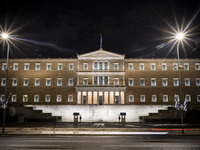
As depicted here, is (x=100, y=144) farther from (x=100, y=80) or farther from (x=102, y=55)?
(x=102, y=55)

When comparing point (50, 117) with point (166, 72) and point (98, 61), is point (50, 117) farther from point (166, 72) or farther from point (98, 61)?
point (166, 72)

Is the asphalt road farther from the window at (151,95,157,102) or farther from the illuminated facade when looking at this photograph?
the window at (151,95,157,102)

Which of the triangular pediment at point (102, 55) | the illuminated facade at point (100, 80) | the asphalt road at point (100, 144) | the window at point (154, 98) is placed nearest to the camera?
the asphalt road at point (100, 144)

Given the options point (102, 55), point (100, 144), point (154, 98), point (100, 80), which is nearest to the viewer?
point (100, 144)

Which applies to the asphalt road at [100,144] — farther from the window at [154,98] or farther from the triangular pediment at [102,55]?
the triangular pediment at [102,55]

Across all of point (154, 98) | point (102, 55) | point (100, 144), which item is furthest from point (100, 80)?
point (100, 144)

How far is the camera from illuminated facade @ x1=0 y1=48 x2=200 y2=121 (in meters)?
53.6

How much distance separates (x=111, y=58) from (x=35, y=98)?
2271cm

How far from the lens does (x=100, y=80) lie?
54.5m

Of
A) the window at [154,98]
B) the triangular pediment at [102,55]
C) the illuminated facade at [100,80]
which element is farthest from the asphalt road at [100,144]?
the triangular pediment at [102,55]

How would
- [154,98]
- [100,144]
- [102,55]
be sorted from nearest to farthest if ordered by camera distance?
[100,144] < [154,98] < [102,55]

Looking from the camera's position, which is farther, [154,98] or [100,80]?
[100,80]

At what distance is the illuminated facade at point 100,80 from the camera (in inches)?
2109

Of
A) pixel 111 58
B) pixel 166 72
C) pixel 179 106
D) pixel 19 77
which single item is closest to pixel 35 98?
pixel 19 77
